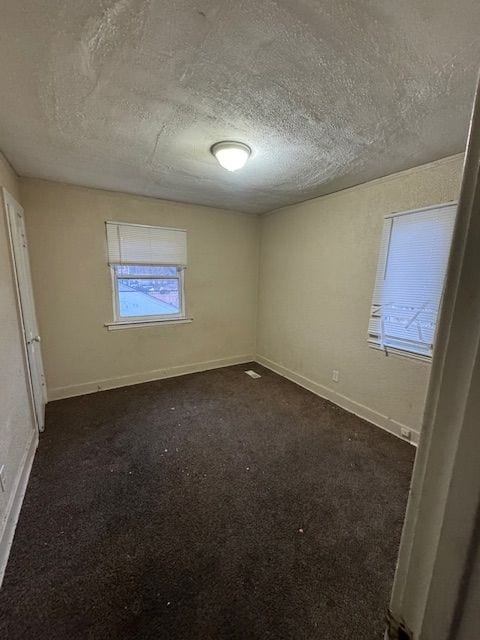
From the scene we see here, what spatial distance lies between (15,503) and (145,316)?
7.07ft

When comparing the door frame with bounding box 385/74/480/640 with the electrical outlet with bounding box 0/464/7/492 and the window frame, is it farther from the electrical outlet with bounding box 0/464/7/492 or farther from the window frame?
the window frame

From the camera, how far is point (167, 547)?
1469mm

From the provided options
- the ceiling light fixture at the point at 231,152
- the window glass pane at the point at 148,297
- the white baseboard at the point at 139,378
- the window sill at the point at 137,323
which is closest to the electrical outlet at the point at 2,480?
the white baseboard at the point at 139,378

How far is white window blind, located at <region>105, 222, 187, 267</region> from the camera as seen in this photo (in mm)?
3096

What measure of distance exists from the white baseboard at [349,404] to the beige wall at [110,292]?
88 cm

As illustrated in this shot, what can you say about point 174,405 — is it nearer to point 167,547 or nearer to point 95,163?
point 167,547

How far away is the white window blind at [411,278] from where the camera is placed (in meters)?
2.14

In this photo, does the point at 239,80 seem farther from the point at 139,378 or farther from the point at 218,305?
the point at 139,378

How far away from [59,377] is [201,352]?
171cm

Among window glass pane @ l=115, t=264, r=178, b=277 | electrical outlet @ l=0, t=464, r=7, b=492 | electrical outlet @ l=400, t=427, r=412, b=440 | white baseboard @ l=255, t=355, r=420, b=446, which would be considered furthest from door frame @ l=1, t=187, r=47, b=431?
electrical outlet @ l=400, t=427, r=412, b=440

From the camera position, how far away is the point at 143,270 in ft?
10.9

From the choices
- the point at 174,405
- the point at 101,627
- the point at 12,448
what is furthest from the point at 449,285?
the point at 174,405

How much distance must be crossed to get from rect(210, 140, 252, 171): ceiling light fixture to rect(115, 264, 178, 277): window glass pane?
1770 millimetres

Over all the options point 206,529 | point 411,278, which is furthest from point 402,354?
point 206,529
